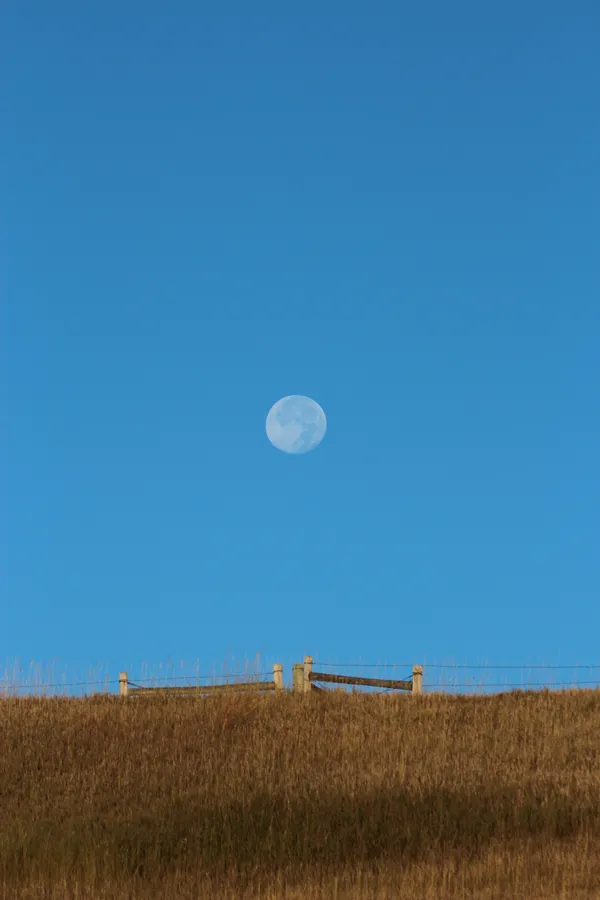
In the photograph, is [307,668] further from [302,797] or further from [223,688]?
[302,797]

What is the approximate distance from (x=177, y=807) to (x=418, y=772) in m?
4.51

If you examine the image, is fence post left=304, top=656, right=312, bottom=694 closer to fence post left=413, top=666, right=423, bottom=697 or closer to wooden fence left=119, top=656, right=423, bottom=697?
wooden fence left=119, top=656, right=423, bottom=697

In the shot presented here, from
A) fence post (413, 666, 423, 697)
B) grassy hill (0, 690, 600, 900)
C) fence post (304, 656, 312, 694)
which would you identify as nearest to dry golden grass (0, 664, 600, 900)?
grassy hill (0, 690, 600, 900)

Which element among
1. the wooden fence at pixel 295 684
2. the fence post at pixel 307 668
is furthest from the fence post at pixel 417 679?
the fence post at pixel 307 668

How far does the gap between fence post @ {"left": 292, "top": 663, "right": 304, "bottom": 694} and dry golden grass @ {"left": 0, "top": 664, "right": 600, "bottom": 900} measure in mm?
680

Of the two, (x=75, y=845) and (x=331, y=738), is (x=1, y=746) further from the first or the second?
(x=75, y=845)

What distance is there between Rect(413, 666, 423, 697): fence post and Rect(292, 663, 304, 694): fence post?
9.14 ft

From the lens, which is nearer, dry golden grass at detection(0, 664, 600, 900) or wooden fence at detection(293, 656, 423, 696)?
dry golden grass at detection(0, 664, 600, 900)

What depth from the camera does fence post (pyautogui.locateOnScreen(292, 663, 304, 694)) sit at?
83.6 feet

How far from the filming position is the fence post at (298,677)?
25.5 m

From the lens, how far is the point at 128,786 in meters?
17.8

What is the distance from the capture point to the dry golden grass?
10.4 m

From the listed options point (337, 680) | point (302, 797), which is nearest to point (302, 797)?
point (302, 797)

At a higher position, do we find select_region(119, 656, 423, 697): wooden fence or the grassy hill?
select_region(119, 656, 423, 697): wooden fence
